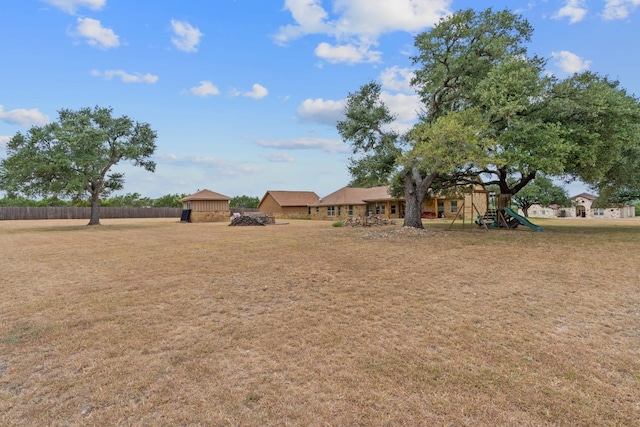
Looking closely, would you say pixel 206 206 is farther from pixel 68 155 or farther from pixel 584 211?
pixel 584 211

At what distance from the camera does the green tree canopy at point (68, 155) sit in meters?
21.1

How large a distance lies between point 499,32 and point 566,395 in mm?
16513

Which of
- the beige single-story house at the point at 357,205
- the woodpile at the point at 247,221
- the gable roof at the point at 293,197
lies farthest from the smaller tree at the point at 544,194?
the woodpile at the point at 247,221

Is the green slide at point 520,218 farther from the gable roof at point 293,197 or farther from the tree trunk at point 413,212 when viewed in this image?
the gable roof at point 293,197

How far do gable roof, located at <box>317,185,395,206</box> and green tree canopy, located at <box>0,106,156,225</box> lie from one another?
2086 cm

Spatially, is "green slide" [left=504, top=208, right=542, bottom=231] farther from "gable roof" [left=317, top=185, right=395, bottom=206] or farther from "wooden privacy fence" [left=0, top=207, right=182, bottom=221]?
"wooden privacy fence" [left=0, top=207, right=182, bottom=221]

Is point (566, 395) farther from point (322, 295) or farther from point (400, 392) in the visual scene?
point (322, 295)

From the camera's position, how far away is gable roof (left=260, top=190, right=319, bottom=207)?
1731 inches

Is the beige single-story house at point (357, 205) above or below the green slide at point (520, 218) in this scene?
above

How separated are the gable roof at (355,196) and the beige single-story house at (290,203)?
3.07m

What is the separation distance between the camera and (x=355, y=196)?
3838cm

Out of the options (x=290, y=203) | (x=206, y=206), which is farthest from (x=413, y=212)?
(x=290, y=203)

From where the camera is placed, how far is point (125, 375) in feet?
10.6

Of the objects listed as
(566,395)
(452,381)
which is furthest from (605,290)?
(452,381)
